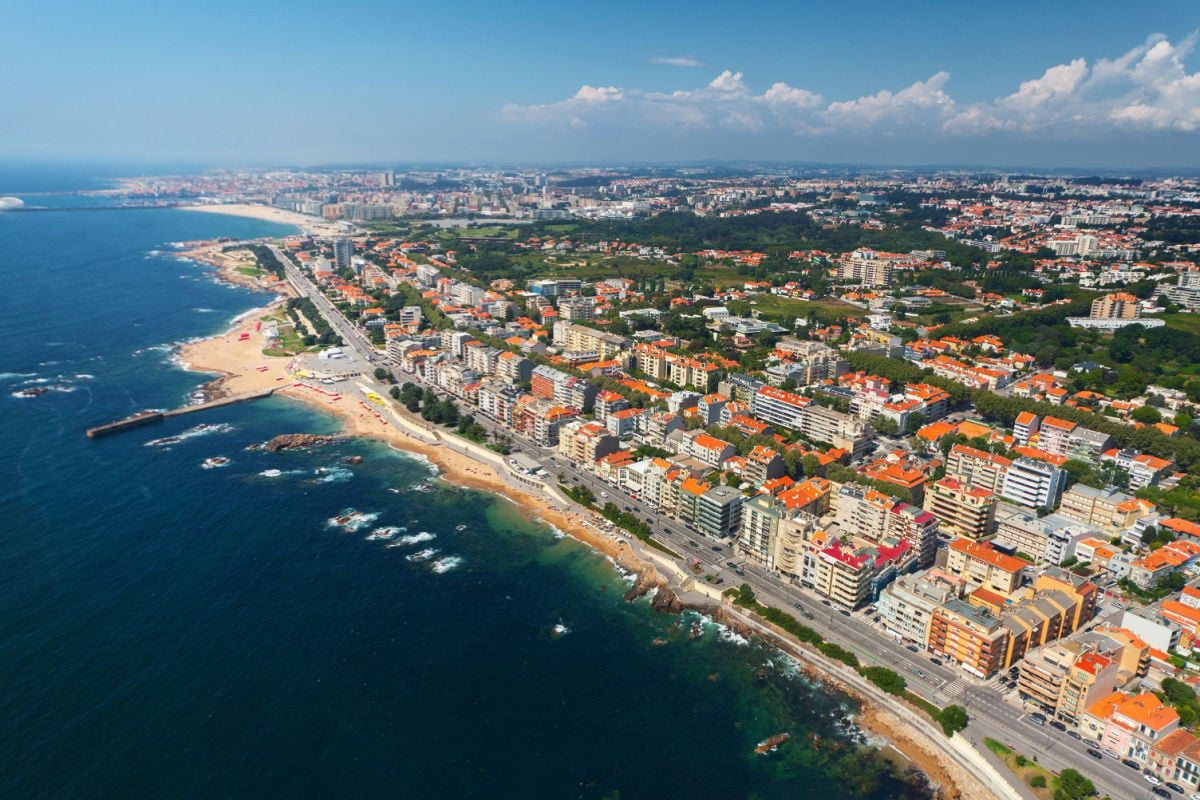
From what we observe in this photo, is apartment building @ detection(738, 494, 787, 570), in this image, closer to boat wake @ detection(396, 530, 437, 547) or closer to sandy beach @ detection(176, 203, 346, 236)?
boat wake @ detection(396, 530, 437, 547)

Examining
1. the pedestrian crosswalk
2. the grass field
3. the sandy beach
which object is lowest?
the pedestrian crosswalk

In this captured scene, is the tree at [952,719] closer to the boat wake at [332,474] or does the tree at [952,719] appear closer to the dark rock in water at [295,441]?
the boat wake at [332,474]

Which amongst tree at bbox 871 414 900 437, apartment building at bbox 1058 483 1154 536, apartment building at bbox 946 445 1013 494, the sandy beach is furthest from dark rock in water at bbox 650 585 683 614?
the sandy beach

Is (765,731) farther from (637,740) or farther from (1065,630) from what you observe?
(1065,630)

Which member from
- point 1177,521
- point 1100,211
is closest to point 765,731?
point 1177,521

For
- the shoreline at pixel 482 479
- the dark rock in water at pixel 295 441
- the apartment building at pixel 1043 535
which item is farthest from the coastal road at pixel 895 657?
the dark rock in water at pixel 295 441
